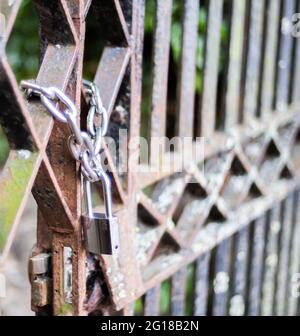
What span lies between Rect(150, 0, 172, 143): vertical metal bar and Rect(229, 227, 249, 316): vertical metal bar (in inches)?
19.5

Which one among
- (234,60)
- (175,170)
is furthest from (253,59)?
(175,170)

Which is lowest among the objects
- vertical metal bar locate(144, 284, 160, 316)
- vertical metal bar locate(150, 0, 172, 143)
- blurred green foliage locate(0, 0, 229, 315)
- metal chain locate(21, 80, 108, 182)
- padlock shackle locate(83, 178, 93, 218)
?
vertical metal bar locate(144, 284, 160, 316)

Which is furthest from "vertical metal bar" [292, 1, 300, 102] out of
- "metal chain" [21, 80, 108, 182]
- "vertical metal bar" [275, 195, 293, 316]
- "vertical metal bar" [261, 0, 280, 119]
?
"metal chain" [21, 80, 108, 182]

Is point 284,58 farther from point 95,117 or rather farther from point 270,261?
point 95,117

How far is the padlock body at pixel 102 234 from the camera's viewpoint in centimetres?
76

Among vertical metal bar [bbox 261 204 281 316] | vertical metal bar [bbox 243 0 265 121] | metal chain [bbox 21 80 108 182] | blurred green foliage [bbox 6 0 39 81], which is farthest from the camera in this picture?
blurred green foliage [bbox 6 0 39 81]

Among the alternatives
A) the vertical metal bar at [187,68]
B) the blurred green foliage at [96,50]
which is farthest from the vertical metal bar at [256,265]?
the vertical metal bar at [187,68]

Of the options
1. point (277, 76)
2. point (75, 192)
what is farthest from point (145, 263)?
point (277, 76)

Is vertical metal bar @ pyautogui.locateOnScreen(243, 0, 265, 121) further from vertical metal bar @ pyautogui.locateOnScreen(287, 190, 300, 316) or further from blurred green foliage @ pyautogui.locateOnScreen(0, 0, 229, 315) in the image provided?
vertical metal bar @ pyautogui.locateOnScreen(287, 190, 300, 316)

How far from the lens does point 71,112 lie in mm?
716

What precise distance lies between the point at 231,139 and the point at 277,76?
310 mm

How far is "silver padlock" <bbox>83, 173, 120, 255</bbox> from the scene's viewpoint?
0.76 meters

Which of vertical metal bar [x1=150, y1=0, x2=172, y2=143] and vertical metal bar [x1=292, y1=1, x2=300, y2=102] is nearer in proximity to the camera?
vertical metal bar [x1=150, y1=0, x2=172, y2=143]

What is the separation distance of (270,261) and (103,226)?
97 centimetres
